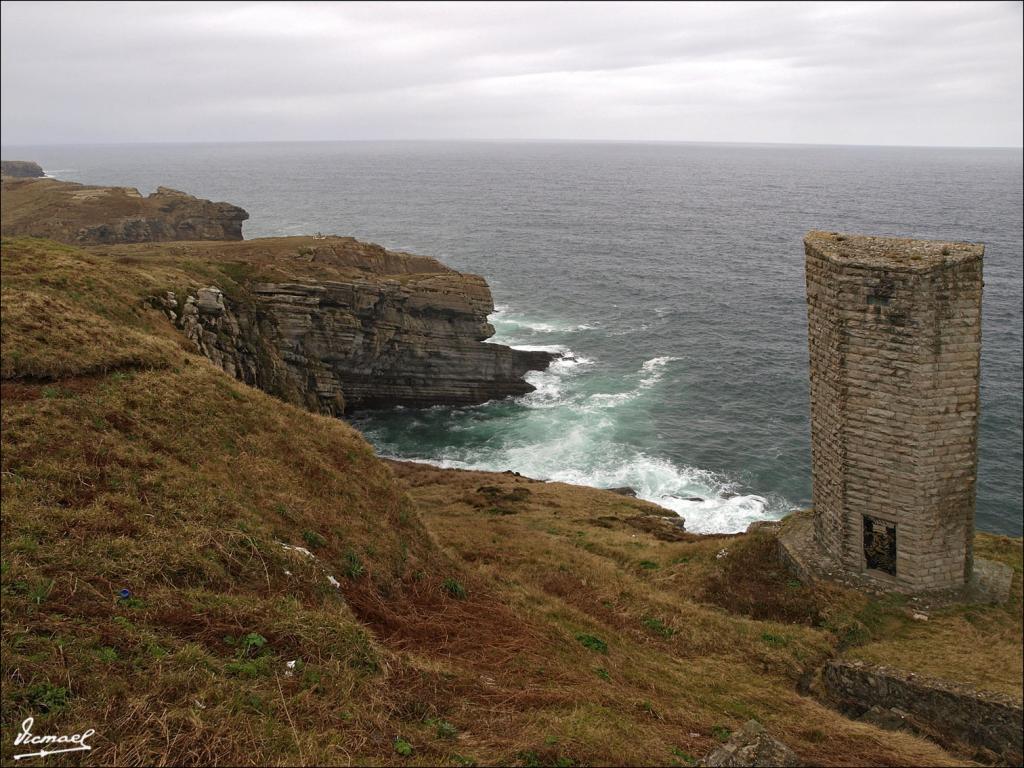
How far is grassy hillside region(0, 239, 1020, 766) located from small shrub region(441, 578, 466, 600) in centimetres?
4

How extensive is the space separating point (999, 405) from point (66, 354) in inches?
2363

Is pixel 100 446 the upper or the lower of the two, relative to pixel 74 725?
upper

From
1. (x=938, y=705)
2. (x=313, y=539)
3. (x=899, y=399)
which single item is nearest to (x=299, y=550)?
(x=313, y=539)

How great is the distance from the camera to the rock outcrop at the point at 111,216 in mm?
77125

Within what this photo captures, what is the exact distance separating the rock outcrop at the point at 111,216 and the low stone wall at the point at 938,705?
8510 centimetres

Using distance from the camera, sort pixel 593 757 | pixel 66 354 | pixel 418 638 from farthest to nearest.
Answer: pixel 66 354 → pixel 418 638 → pixel 593 757

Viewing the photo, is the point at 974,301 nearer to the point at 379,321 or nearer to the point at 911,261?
the point at 911,261

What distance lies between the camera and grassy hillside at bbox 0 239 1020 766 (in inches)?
384

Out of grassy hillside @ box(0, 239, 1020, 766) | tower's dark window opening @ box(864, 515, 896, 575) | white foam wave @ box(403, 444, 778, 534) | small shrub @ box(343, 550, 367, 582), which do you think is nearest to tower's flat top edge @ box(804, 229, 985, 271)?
tower's dark window opening @ box(864, 515, 896, 575)

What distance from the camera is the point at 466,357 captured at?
57.0 m

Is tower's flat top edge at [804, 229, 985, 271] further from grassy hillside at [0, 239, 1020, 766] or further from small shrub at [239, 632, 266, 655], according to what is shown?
small shrub at [239, 632, 266, 655]

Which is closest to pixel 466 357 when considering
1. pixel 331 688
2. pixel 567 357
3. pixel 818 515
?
pixel 567 357
